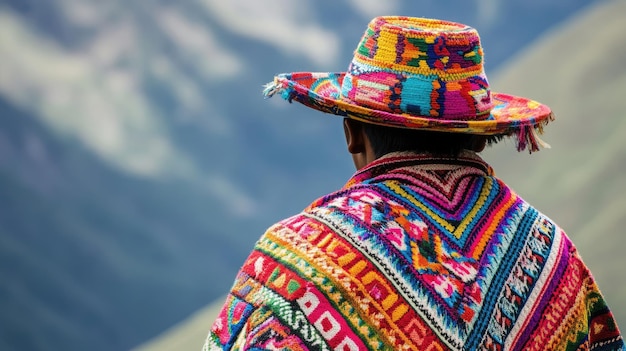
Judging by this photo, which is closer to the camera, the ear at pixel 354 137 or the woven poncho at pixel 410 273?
the woven poncho at pixel 410 273

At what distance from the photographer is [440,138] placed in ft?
4.92

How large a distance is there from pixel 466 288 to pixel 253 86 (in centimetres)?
929

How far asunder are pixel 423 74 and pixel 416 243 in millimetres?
234

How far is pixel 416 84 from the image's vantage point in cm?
147

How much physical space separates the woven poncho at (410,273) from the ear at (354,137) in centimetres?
4

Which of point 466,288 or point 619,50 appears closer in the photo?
point 466,288

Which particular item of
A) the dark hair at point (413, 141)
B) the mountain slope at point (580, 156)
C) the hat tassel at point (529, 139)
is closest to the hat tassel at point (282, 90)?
the dark hair at point (413, 141)

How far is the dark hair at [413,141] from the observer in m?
1.49

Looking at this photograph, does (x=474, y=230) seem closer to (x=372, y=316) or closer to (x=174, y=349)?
(x=372, y=316)

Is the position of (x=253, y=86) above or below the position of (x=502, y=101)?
above

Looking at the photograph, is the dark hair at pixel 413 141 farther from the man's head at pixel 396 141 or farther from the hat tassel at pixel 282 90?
the hat tassel at pixel 282 90

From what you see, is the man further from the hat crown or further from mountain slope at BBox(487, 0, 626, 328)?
mountain slope at BBox(487, 0, 626, 328)

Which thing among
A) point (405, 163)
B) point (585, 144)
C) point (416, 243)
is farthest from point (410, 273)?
point (585, 144)

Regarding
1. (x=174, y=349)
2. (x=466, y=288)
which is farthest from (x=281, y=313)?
(x=174, y=349)
